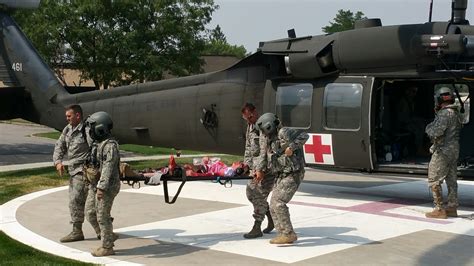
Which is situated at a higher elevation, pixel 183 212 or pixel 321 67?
pixel 321 67

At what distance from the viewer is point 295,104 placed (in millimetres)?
11570

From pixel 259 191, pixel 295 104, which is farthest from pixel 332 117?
pixel 259 191

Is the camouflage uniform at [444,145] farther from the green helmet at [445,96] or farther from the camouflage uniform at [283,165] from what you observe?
the camouflage uniform at [283,165]

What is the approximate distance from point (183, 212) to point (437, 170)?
4.31m

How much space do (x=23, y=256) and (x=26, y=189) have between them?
632cm

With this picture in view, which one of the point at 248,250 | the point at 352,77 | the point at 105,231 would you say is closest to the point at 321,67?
the point at 352,77

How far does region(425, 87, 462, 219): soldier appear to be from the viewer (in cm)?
984

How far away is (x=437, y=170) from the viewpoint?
991 cm

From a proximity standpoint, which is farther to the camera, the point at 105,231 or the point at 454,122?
the point at 454,122

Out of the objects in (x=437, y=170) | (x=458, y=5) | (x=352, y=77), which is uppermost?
(x=458, y=5)

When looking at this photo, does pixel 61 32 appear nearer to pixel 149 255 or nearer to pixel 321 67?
pixel 321 67

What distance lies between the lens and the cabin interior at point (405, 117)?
11.6 metres

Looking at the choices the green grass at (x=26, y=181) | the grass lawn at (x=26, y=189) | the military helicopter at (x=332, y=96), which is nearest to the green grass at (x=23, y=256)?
the grass lawn at (x=26, y=189)

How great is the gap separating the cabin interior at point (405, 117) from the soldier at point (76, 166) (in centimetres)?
553
